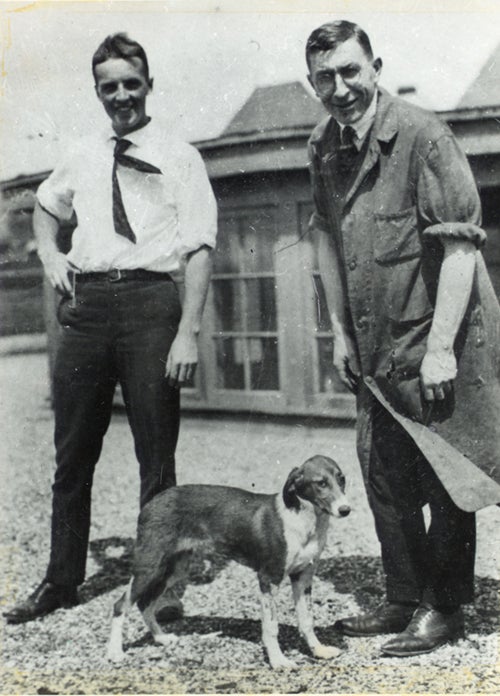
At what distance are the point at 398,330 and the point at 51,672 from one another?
1.99 meters

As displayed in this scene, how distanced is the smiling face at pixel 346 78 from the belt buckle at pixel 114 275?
3.74ft

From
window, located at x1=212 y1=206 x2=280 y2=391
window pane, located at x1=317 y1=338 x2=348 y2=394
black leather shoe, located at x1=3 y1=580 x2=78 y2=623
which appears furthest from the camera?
window, located at x1=212 y1=206 x2=280 y2=391

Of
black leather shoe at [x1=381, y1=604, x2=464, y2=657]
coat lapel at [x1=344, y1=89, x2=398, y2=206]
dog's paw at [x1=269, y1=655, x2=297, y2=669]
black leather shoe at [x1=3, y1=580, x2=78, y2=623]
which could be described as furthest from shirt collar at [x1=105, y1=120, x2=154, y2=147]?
black leather shoe at [x1=381, y1=604, x2=464, y2=657]

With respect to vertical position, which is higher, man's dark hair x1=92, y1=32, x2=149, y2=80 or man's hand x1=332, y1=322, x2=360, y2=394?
man's dark hair x1=92, y1=32, x2=149, y2=80

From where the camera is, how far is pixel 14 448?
26.5ft

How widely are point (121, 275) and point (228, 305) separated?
4.43 metres

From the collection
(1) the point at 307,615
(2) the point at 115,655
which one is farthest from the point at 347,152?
(2) the point at 115,655

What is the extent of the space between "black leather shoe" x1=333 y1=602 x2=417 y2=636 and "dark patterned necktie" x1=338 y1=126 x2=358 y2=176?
1891mm

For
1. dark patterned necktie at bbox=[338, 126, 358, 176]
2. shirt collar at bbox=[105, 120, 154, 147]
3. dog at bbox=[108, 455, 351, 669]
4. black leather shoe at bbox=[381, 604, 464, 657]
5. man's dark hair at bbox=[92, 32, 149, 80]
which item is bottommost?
black leather shoe at bbox=[381, 604, 464, 657]

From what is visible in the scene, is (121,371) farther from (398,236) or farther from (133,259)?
(398,236)

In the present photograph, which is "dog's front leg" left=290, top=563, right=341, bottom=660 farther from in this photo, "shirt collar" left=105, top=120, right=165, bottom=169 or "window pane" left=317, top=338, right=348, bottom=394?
"window pane" left=317, top=338, right=348, bottom=394

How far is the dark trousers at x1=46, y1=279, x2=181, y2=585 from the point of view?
→ 132 inches

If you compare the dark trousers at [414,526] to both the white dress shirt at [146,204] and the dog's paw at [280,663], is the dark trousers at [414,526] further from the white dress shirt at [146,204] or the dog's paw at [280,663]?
the white dress shirt at [146,204]

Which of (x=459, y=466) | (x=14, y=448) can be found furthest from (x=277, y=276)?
(x=459, y=466)
